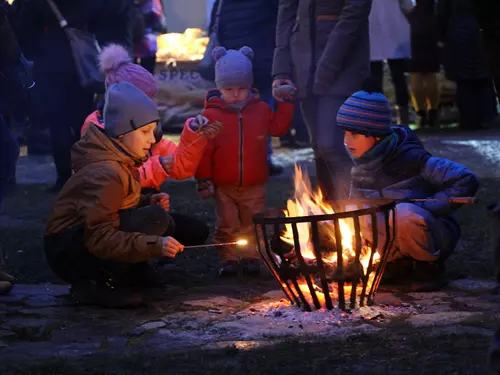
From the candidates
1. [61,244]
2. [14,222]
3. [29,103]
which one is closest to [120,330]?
[61,244]

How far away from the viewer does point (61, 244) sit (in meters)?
5.05

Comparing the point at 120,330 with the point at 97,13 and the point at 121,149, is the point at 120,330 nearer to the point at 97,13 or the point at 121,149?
the point at 121,149

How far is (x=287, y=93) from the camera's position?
6.11 m

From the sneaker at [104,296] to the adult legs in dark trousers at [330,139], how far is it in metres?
2.02

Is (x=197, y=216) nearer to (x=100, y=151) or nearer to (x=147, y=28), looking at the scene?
(x=100, y=151)

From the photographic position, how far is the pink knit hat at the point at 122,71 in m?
6.27

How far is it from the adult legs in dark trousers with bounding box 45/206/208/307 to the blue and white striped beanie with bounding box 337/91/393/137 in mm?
1136

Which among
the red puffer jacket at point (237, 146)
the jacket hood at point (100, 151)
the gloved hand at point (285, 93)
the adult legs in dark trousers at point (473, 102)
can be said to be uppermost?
the gloved hand at point (285, 93)

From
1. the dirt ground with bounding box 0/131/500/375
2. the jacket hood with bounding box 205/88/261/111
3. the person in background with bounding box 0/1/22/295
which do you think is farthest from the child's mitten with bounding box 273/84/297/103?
the person in background with bounding box 0/1/22/295

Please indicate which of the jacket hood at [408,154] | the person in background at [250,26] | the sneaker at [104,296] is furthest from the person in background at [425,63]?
the sneaker at [104,296]

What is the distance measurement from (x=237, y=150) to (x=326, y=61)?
886 mm

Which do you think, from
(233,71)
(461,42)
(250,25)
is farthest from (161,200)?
(461,42)

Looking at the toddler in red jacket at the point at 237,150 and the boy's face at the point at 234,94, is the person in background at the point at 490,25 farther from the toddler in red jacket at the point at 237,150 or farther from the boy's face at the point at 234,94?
the boy's face at the point at 234,94

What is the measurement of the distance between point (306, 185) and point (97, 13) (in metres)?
3.41
